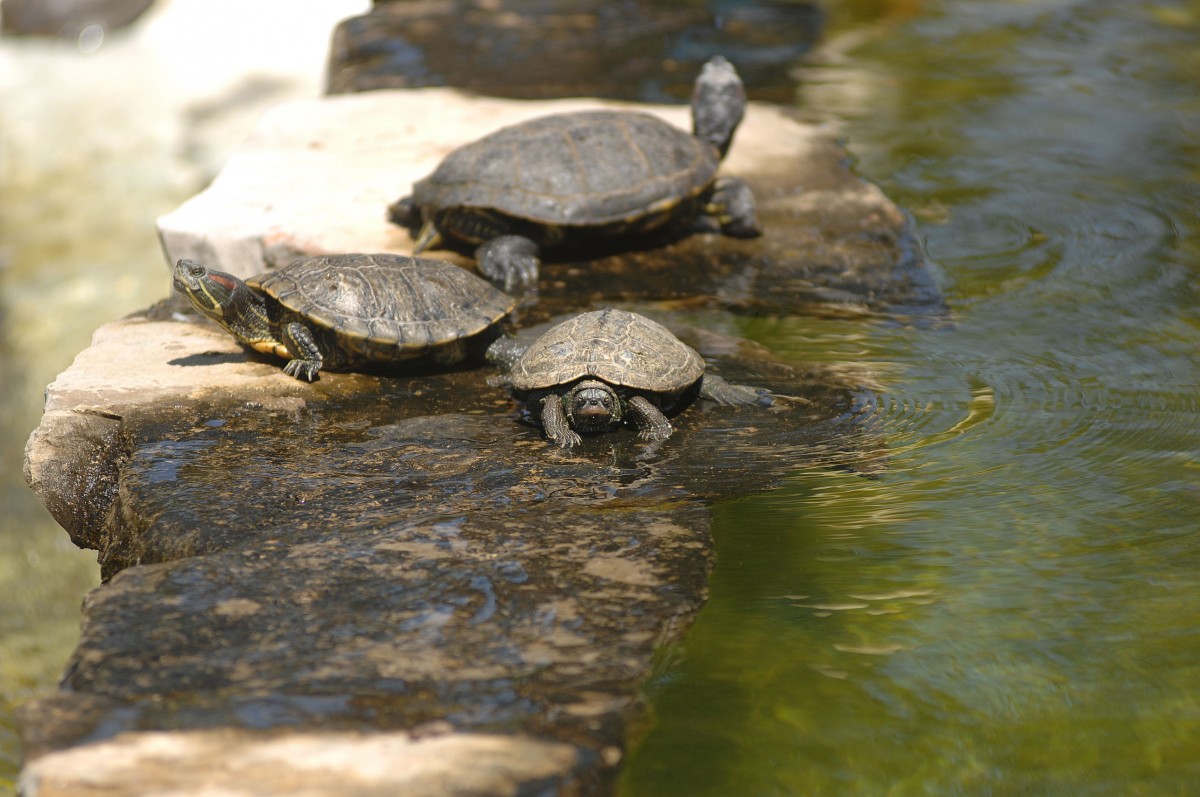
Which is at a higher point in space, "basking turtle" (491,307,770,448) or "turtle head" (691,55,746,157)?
"turtle head" (691,55,746,157)

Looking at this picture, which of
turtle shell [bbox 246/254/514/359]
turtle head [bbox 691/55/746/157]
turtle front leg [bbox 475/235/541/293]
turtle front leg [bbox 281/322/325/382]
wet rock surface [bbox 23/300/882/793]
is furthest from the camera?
turtle head [bbox 691/55/746/157]

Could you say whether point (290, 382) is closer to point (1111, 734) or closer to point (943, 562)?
point (943, 562)

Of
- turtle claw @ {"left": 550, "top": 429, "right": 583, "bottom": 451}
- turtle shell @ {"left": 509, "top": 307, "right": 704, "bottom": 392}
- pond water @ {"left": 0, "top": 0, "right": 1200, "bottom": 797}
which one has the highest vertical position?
turtle shell @ {"left": 509, "top": 307, "right": 704, "bottom": 392}

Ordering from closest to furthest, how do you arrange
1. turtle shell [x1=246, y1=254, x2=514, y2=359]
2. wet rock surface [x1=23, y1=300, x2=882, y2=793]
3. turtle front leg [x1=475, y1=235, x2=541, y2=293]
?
1. wet rock surface [x1=23, y1=300, x2=882, y2=793]
2. turtle shell [x1=246, y1=254, x2=514, y2=359]
3. turtle front leg [x1=475, y1=235, x2=541, y2=293]

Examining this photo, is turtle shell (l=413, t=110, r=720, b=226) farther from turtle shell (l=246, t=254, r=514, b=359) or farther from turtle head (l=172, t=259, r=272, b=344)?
turtle head (l=172, t=259, r=272, b=344)

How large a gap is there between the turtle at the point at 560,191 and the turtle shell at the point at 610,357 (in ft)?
5.22

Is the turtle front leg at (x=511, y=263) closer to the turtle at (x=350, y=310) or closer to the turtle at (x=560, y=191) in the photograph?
the turtle at (x=560, y=191)

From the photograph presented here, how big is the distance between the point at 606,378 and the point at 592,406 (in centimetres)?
14

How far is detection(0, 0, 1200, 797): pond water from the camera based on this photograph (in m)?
3.23

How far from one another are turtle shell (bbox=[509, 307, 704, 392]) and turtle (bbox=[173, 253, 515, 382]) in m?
0.53

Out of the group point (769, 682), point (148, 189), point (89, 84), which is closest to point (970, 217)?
point (769, 682)

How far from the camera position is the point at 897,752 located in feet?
10.5

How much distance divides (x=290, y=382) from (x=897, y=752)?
3.49m

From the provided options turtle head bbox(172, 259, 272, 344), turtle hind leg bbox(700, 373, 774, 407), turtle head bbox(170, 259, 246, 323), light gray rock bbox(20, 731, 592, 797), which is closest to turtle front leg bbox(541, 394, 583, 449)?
turtle hind leg bbox(700, 373, 774, 407)
